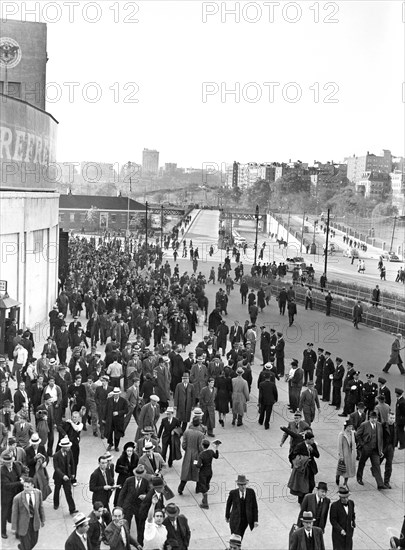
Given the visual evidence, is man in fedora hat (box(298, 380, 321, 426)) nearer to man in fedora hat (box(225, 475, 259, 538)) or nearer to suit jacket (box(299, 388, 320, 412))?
suit jacket (box(299, 388, 320, 412))

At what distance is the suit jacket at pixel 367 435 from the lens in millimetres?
11961

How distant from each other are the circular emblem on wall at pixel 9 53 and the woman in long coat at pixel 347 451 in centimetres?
4164

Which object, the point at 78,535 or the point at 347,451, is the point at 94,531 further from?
the point at 347,451

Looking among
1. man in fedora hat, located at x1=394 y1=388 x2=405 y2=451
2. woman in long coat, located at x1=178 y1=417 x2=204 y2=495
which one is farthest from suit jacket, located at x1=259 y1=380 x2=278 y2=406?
woman in long coat, located at x1=178 y1=417 x2=204 y2=495

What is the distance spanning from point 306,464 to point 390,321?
59.7 ft

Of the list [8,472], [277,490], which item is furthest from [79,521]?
[277,490]

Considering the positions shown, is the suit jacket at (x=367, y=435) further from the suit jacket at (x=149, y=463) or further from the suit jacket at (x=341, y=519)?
the suit jacket at (x=149, y=463)

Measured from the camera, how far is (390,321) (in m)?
28.1

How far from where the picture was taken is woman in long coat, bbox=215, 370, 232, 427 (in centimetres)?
1522

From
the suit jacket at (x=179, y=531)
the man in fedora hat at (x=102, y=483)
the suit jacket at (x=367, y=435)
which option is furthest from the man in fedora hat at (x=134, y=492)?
the suit jacket at (x=367, y=435)

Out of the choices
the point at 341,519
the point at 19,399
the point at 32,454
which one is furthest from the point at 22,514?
the point at 19,399

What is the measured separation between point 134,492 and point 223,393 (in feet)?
19.4

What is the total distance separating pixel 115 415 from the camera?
1306 centimetres

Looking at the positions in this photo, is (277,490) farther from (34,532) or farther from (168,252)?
(168,252)
